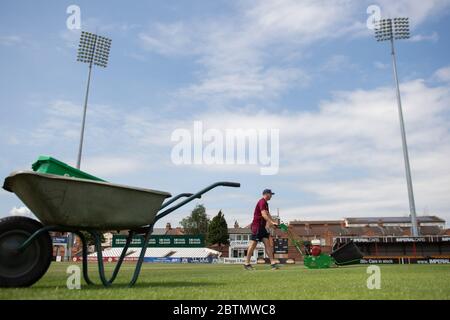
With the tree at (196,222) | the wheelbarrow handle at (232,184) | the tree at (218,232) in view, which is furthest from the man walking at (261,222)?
the tree at (196,222)

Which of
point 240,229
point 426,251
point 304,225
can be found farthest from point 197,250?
point 304,225

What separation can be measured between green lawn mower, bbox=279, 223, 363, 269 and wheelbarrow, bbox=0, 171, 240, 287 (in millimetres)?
5752

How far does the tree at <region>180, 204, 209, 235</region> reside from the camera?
7806 cm

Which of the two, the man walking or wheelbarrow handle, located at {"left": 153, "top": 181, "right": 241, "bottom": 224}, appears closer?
wheelbarrow handle, located at {"left": 153, "top": 181, "right": 241, "bottom": 224}

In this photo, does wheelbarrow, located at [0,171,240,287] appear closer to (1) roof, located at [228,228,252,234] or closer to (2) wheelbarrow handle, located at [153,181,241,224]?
(2) wheelbarrow handle, located at [153,181,241,224]

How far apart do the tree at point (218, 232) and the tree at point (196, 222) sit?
5.33 meters

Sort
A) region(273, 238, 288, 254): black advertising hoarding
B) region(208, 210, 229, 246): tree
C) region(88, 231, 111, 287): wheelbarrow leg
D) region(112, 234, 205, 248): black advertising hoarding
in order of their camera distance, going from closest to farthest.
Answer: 1. region(88, 231, 111, 287): wheelbarrow leg
2. region(273, 238, 288, 254): black advertising hoarding
3. region(112, 234, 205, 248): black advertising hoarding
4. region(208, 210, 229, 246): tree

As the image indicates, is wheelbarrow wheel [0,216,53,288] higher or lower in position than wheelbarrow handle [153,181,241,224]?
lower

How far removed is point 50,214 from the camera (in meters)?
3.86

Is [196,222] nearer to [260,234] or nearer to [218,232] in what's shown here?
[218,232]

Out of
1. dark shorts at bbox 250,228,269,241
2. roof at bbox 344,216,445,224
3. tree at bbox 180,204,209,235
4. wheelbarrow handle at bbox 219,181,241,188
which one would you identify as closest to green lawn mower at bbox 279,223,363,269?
dark shorts at bbox 250,228,269,241

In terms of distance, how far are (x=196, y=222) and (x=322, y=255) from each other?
70341 millimetres
